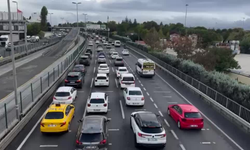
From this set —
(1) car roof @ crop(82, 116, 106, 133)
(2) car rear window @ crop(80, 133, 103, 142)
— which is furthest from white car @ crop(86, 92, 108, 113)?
(2) car rear window @ crop(80, 133, 103, 142)

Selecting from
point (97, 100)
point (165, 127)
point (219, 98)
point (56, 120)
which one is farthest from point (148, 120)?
point (219, 98)

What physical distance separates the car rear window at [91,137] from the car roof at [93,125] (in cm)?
16

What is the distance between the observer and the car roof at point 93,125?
12841 mm

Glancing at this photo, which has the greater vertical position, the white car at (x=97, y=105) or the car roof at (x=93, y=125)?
the car roof at (x=93, y=125)

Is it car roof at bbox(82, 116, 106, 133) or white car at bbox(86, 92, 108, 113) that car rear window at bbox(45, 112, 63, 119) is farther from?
white car at bbox(86, 92, 108, 113)

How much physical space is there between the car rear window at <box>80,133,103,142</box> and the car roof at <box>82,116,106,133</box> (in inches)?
6.4

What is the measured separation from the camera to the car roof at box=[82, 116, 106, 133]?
12841 mm

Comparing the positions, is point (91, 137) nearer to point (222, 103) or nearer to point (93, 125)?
point (93, 125)

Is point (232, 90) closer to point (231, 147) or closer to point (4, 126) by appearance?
point (231, 147)

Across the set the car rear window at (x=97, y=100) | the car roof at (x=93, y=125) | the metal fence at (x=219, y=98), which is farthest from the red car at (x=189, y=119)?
the car rear window at (x=97, y=100)

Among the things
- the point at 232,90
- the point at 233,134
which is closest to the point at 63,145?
the point at 233,134

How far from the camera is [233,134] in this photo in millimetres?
16078

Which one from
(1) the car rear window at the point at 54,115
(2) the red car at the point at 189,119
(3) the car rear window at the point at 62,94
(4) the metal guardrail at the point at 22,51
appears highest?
(4) the metal guardrail at the point at 22,51

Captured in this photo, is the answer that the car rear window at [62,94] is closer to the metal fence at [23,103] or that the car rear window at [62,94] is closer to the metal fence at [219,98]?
the metal fence at [23,103]
